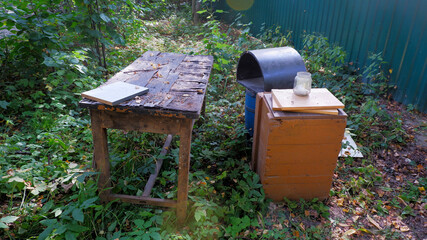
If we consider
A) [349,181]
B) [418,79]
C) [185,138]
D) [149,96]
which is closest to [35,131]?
[149,96]

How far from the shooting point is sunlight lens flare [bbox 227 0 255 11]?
10.7 metres

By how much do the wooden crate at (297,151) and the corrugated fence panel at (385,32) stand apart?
2618 millimetres

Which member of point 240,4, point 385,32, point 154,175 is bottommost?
point 154,175

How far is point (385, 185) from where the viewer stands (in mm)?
3188

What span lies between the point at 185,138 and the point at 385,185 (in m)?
2.38

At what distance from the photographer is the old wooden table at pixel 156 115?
7.20ft

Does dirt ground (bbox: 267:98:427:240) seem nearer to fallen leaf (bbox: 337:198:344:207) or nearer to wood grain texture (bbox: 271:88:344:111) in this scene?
fallen leaf (bbox: 337:198:344:207)

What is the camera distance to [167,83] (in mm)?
2777

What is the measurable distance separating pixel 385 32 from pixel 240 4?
778 cm

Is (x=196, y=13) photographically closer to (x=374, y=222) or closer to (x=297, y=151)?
(x=297, y=151)

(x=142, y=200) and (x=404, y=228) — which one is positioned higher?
(x=142, y=200)

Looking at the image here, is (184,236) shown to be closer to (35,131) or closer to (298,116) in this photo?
(298,116)

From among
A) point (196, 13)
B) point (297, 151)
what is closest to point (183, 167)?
point (297, 151)

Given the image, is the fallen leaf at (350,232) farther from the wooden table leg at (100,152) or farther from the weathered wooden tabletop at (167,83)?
the wooden table leg at (100,152)
